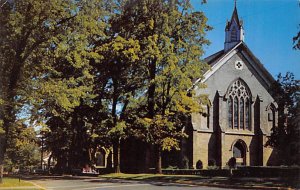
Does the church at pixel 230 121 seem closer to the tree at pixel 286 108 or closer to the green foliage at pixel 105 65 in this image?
the green foliage at pixel 105 65

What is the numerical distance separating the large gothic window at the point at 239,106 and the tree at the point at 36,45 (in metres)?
30.0

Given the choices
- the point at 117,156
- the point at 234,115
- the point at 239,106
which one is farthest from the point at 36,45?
the point at 239,106

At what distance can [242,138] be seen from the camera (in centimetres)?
4694

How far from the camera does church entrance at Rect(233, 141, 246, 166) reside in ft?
154

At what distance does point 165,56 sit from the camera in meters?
28.5

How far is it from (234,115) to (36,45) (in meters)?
33.1

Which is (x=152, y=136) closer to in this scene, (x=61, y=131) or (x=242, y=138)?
(x=61, y=131)

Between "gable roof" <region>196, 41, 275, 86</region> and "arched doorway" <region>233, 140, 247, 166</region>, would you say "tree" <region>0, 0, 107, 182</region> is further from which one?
"arched doorway" <region>233, 140, 247, 166</region>

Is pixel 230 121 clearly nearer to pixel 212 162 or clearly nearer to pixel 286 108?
pixel 212 162

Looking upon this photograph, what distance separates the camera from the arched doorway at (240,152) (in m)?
46.8

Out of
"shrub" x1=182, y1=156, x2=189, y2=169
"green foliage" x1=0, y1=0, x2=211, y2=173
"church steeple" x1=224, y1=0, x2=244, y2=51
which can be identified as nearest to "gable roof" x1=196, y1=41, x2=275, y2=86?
"church steeple" x1=224, y1=0, x2=244, y2=51

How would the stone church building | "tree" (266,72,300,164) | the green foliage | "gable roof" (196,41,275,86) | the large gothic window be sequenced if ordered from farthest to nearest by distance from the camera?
1. the large gothic window
2. "gable roof" (196,41,275,86)
3. the stone church building
4. "tree" (266,72,300,164)
5. the green foliage

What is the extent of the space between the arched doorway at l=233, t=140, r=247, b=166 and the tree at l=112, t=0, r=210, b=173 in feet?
60.1

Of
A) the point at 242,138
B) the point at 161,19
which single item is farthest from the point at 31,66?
the point at 242,138
